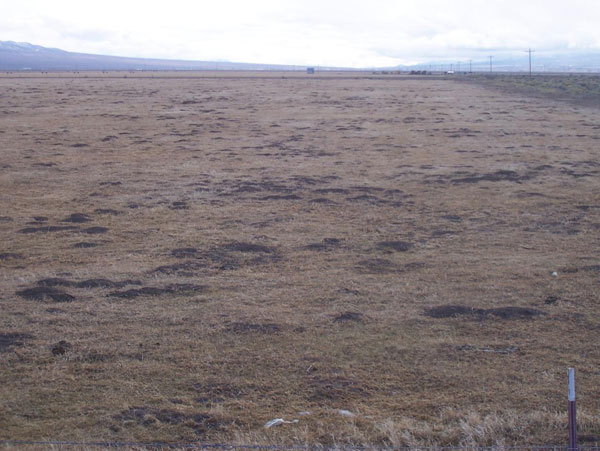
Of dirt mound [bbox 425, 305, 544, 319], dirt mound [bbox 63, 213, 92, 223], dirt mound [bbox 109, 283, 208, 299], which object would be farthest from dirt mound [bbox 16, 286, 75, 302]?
dirt mound [bbox 425, 305, 544, 319]

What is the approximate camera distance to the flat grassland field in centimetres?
593

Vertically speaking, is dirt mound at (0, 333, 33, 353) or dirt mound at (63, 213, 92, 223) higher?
dirt mound at (63, 213, 92, 223)

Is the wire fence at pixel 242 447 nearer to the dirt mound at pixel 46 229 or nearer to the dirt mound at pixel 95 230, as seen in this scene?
the dirt mound at pixel 95 230

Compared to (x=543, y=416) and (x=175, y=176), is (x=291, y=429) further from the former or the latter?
(x=175, y=176)

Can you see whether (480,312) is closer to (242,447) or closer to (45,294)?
(242,447)

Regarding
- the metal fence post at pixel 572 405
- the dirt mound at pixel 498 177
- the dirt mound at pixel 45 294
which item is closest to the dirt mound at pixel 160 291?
the dirt mound at pixel 45 294

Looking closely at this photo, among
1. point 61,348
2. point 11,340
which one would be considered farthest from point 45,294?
point 61,348

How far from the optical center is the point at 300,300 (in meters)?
8.81

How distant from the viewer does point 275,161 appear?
68.1 ft

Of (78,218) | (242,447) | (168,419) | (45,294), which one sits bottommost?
(168,419)

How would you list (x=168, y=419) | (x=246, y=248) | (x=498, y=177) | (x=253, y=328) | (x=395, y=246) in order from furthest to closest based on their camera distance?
1. (x=498, y=177)
2. (x=395, y=246)
3. (x=246, y=248)
4. (x=253, y=328)
5. (x=168, y=419)

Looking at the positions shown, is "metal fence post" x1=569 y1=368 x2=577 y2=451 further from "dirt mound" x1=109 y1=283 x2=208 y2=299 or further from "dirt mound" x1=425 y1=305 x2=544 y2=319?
"dirt mound" x1=109 y1=283 x2=208 y2=299

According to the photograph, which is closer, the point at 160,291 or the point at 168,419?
the point at 168,419

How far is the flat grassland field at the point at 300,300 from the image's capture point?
234 inches
